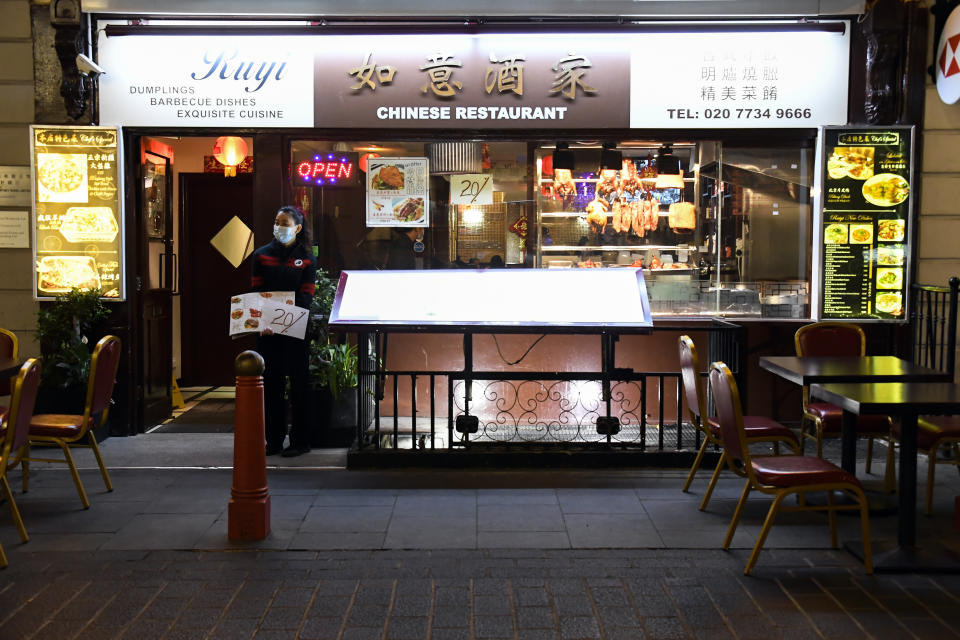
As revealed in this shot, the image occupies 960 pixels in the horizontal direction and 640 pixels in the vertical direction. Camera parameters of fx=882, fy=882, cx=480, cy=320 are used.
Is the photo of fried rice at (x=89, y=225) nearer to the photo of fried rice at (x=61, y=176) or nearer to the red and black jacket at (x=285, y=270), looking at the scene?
the photo of fried rice at (x=61, y=176)

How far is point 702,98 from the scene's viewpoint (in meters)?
7.25

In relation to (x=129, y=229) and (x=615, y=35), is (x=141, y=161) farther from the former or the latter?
(x=615, y=35)

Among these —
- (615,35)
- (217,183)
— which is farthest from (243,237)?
(615,35)

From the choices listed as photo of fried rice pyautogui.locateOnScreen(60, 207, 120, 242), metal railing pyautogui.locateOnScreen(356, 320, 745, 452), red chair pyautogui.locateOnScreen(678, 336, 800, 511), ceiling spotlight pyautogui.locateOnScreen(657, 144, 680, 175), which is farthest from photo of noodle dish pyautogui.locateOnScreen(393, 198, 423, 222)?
red chair pyautogui.locateOnScreen(678, 336, 800, 511)

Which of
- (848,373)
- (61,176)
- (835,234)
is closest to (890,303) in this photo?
(835,234)

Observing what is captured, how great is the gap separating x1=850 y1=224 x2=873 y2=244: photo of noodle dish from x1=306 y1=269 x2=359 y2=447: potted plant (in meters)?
4.23

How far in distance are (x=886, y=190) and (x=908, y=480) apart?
361cm

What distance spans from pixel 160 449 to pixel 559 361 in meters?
3.37

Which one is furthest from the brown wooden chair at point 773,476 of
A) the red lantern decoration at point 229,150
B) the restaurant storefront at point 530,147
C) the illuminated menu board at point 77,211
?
the red lantern decoration at point 229,150

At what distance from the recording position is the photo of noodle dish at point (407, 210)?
7.62m

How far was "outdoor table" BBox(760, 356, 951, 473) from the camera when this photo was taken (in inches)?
190

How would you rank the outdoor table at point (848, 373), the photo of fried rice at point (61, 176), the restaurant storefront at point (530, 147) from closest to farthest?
the outdoor table at point (848, 373) → the photo of fried rice at point (61, 176) → the restaurant storefront at point (530, 147)

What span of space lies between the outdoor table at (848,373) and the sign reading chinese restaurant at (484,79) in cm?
264

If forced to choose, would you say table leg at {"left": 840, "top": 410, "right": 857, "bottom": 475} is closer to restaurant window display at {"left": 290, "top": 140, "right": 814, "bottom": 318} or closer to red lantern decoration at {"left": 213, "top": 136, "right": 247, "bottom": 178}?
restaurant window display at {"left": 290, "top": 140, "right": 814, "bottom": 318}
